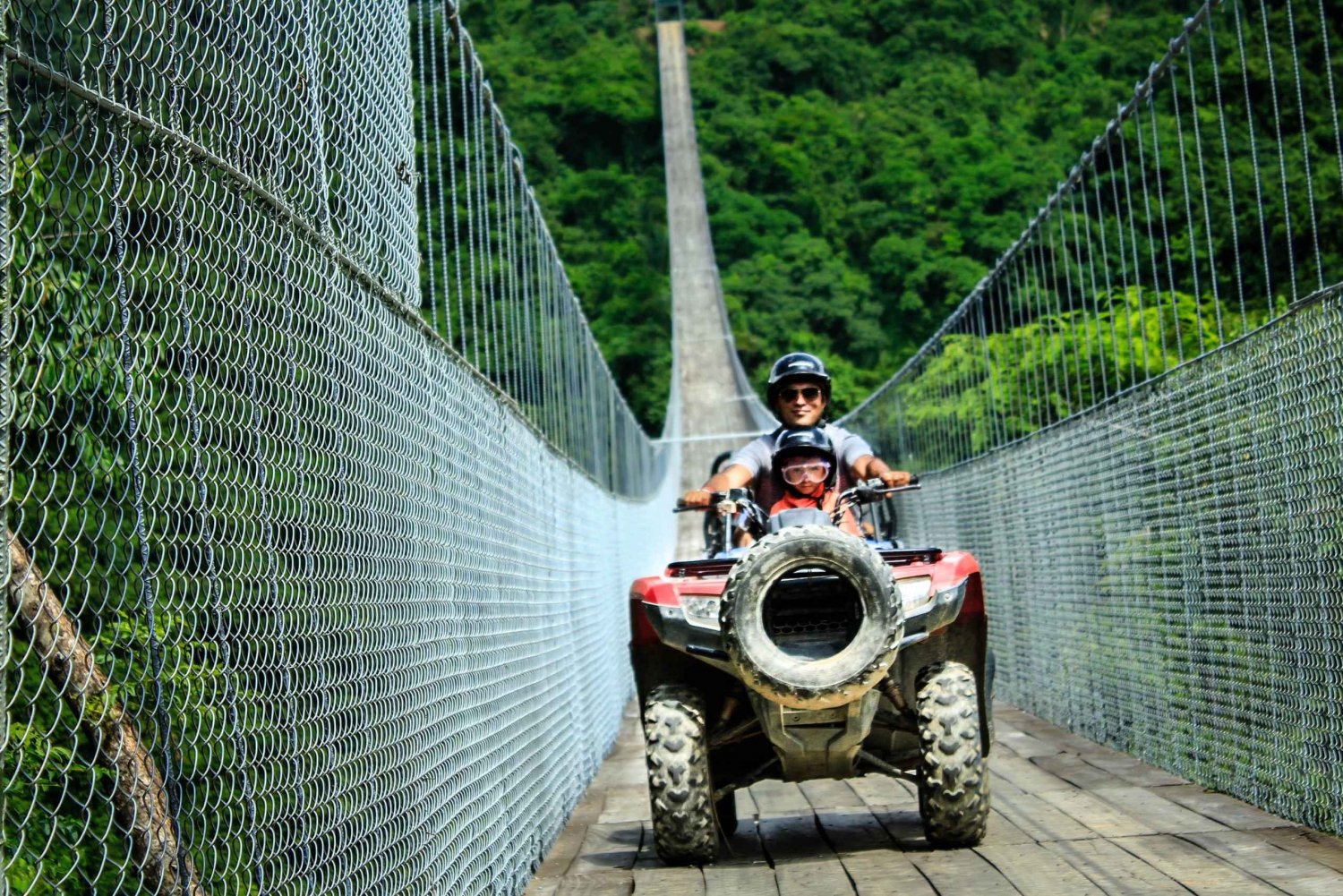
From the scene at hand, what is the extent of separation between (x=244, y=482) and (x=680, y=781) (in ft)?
9.31

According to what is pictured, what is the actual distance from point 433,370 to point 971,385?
8.77 m

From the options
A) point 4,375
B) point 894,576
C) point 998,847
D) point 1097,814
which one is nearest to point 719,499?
point 894,576

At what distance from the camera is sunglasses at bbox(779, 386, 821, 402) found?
6.25m

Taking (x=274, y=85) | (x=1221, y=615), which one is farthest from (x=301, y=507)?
(x=1221, y=615)

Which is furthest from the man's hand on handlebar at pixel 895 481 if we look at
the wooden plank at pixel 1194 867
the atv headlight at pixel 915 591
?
the wooden plank at pixel 1194 867

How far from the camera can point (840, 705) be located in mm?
5176

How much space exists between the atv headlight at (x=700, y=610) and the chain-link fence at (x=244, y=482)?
58 cm

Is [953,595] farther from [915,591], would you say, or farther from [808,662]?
[808,662]

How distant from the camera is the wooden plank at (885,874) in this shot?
488 centimetres

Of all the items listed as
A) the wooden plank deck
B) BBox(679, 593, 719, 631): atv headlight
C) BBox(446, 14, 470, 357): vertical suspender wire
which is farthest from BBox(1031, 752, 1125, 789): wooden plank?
BBox(446, 14, 470, 357): vertical suspender wire

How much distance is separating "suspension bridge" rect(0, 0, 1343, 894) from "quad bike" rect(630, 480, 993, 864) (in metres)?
0.25

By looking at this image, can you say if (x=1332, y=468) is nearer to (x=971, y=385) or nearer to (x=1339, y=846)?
(x=1339, y=846)

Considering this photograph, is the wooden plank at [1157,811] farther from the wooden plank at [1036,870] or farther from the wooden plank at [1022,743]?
the wooden plank at [1022,743]

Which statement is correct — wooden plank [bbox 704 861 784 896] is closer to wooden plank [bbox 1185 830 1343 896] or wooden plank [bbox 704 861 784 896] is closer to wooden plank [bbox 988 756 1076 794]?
wooden plank [bbox 1185 830 1343 896]
